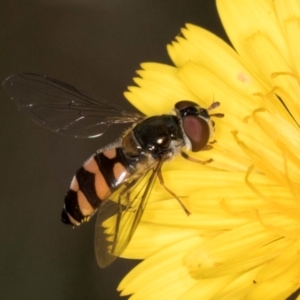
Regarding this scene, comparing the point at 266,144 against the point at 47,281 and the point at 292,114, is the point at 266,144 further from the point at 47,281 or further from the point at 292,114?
the point at 47,281

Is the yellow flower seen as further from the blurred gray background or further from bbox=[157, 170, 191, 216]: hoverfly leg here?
the blurred gray background

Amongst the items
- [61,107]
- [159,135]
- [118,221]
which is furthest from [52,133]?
[118,221]

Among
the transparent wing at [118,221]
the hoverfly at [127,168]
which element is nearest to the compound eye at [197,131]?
the hoverfly at [127,168]

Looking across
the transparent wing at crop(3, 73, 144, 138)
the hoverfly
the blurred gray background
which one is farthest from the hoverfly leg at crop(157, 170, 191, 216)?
the blurred gray background

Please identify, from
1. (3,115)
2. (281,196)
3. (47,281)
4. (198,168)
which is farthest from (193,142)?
(3,115)

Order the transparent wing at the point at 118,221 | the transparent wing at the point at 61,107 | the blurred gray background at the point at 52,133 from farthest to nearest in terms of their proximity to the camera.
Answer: the blurred gray background at the point at 52,133 < the transparent wing at the point at 61,107 < the transparent wing at the point at 118,221

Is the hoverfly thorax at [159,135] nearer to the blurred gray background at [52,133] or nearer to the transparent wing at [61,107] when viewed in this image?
the transparent wing at [61,107]
